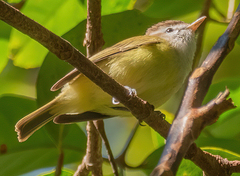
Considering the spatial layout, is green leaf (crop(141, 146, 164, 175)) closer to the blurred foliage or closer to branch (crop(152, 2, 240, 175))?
the blurred foliage

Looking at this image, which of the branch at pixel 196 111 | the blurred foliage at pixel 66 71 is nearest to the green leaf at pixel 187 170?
the blurred foliage at pixel 66 71

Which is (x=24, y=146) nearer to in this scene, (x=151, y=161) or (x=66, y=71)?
(x=66, y=71)

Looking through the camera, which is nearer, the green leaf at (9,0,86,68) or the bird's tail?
the bird's tail

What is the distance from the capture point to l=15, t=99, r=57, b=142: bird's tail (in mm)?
1893

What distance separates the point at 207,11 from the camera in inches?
87.2

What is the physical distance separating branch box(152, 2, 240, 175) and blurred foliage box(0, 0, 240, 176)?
58 cm

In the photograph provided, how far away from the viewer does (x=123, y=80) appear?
1.78m

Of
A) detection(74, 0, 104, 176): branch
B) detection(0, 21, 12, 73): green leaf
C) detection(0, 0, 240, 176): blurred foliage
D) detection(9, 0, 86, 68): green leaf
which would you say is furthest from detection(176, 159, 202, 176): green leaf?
detection(0, 21, 12, 73): green leaf

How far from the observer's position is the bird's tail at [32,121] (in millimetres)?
1893

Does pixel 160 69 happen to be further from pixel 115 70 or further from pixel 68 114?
pixel 68 114

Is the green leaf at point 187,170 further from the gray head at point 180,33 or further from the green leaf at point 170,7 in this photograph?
the green leaf at point 170,7

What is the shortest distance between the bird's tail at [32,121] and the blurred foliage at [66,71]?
26cm

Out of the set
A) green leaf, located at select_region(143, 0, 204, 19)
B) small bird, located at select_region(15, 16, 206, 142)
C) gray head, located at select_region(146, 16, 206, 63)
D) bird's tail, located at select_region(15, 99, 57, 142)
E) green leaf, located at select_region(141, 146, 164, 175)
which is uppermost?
green leaf, located at select_region(143, 0, 204, 19)

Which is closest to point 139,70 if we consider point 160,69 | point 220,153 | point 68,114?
point 160,69
